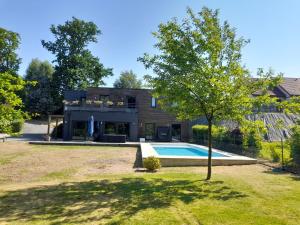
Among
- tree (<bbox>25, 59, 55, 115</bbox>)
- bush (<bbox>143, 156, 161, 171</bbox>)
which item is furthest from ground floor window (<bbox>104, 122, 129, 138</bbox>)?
tree (<bbox>25, 59, 55, 115</bbox>)

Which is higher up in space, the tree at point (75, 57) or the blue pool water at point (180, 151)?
the tree at point (75, 57)

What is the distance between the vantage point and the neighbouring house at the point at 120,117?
109 feet

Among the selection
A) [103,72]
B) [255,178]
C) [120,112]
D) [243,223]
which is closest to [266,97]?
[255,178]

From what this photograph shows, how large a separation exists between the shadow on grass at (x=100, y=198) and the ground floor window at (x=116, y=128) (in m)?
22.7

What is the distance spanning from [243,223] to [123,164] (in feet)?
34.3

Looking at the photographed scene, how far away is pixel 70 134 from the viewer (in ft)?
108

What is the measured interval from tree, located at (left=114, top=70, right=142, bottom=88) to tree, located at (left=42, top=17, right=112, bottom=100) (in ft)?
62.2

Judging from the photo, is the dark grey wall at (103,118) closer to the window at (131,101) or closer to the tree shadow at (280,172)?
the window at (131,101)

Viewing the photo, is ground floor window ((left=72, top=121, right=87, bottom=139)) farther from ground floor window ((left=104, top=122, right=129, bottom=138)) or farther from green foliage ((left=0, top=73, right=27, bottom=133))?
green foliage ((left=0, top=73, right=27, bottom=133))

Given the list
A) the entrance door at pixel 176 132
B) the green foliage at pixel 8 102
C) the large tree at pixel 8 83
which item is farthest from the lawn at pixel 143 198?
the entrance door at pixel 176 132

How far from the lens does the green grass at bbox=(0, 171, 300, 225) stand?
6582mm

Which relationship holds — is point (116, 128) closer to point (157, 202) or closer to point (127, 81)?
point (157, 202)

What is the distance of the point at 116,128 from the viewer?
111 feet

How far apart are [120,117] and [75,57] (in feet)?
90.7
